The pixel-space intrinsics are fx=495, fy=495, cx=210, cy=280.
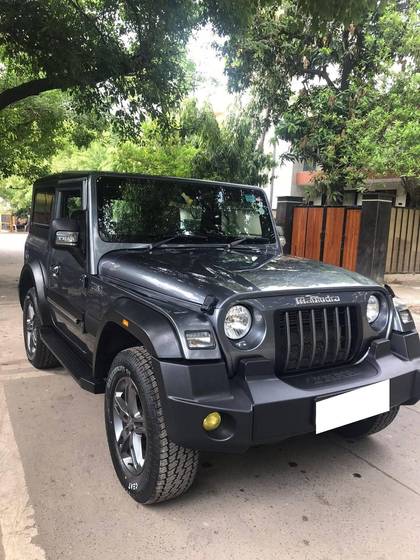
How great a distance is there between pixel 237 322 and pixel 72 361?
5.47 ft

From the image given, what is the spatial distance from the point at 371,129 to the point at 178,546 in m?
9.50

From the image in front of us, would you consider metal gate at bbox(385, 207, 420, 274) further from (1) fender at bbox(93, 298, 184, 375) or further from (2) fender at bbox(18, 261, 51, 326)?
(1) fender at bbox(93, 298, 184, 375)

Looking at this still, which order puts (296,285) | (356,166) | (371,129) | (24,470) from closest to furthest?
(296,285) → (24,470) → (371,129) → (356,166)

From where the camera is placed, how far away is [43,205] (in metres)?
4.95

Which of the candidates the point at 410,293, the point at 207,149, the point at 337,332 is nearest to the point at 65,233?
the point at 337,332

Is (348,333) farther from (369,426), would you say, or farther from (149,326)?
(149,326)

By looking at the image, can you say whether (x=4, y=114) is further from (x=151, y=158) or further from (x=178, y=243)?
(x=178, y=243)

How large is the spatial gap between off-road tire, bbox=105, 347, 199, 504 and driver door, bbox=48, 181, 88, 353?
1036 mm

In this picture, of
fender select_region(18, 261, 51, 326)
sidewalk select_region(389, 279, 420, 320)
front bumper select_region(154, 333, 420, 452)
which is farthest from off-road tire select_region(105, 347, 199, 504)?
sidewalk select_region(389, 279, 420, 320)

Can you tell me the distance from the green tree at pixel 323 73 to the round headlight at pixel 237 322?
8.77 m

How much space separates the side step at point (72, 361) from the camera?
318 cm

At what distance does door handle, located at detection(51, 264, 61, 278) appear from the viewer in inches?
162

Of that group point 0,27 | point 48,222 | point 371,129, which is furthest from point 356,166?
point 48,222

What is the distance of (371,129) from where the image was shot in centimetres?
1009
